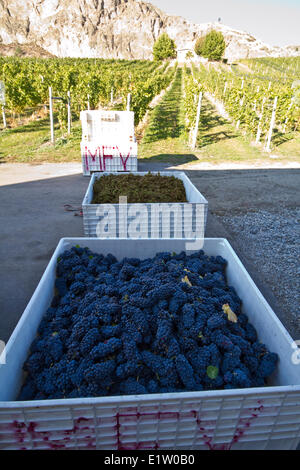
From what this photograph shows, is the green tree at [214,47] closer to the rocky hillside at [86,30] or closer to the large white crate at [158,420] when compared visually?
the rocky hillside at [86,30]

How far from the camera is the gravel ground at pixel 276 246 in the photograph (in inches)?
166

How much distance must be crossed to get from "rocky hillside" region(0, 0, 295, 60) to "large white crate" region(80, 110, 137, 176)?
349 feet

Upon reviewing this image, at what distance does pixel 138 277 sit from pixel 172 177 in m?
3.36

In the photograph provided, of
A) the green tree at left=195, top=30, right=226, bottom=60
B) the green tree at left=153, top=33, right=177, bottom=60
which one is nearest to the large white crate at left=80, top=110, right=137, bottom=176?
the green tree at left=195, top=30, right=226, bottom=60

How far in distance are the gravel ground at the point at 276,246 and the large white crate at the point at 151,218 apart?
1344mm

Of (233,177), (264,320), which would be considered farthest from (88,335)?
(233,177)

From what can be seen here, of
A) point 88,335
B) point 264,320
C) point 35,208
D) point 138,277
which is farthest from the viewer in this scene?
point 35,208

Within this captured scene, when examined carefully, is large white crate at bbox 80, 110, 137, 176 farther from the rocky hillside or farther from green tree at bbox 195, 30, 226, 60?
the rocky hillside

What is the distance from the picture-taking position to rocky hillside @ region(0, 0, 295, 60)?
10344 cm

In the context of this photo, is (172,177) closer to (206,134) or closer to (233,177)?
(233,177)

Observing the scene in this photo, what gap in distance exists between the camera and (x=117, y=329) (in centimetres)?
210

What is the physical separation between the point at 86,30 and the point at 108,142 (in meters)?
123

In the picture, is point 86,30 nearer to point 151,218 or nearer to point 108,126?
point 108,126
